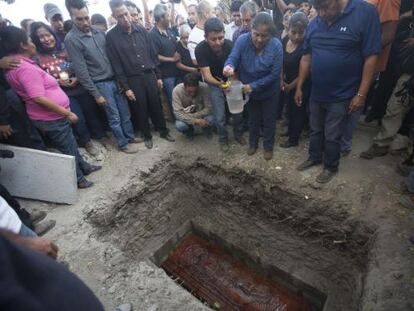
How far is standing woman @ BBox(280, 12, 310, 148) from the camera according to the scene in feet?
11.2

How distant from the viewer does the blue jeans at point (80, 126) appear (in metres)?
4.12

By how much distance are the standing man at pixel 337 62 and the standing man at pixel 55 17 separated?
367 centimetres

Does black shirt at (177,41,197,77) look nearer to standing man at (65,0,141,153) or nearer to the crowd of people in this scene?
the crowd of people

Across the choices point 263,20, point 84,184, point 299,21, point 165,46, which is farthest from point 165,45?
point 84,184

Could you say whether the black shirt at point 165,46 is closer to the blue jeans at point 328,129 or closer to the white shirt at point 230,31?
the white shirt at point 230,31

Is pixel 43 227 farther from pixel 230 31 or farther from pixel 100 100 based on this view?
pixel 230 31

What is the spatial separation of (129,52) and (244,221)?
3.09 metres

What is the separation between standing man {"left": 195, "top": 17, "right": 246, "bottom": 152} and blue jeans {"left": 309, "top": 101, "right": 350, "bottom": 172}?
Result: 3.82 ft

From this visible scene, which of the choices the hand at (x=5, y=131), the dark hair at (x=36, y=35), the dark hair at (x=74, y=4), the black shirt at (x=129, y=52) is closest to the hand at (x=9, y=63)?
the hand at (x=5, y=131)

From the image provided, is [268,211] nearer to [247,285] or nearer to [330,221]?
[330,221]

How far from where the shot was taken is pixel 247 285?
4082 millimetres

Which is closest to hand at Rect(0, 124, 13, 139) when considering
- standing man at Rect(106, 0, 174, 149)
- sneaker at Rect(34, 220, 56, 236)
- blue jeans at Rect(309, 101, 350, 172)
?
sneaker at Rect(34, 220, 56, 236)

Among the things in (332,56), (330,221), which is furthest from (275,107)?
(330,221)

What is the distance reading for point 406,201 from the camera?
3041 mm
